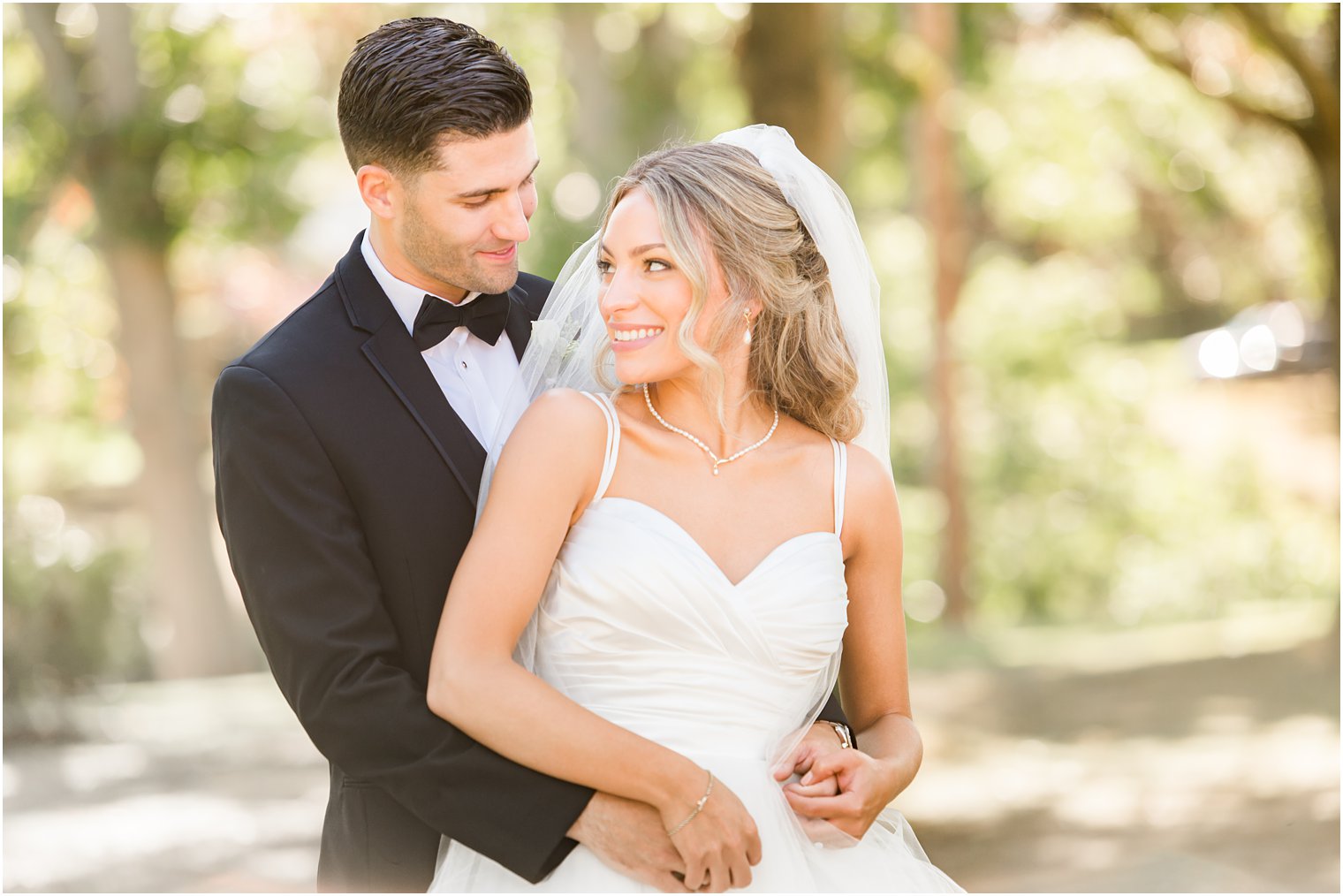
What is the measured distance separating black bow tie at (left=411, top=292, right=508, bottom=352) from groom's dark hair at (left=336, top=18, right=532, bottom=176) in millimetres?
277

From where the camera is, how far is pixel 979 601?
57.0ft

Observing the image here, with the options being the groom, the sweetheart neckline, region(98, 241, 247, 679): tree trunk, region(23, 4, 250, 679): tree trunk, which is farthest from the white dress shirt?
region(98, 241, 247, 679): tree trunk

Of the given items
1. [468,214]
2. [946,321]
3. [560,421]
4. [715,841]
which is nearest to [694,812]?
[715,841]

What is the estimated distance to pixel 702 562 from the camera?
253 cm

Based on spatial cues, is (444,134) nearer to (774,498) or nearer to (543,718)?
(774,498)

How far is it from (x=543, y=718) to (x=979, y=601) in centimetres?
1565

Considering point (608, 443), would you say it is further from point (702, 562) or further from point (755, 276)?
point (755, 276)

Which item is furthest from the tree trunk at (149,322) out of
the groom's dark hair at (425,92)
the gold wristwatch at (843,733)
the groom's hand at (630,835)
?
the groom's hand at (630,835)

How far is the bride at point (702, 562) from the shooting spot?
7.82ft

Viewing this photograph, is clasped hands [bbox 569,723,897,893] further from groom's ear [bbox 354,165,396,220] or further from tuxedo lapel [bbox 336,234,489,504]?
groom's ear [bbox 354,165,396,220]

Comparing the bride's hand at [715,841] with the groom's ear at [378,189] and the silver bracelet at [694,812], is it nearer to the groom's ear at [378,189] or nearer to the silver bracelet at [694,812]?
the silver bracelet at [694,812]

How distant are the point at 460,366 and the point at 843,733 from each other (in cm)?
107

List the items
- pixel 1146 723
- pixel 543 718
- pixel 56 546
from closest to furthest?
pixel 543 718 < pixel 1146 723 < pixel 56 546

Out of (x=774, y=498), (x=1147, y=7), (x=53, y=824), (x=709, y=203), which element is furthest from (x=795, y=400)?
(x=1147, y=7)
